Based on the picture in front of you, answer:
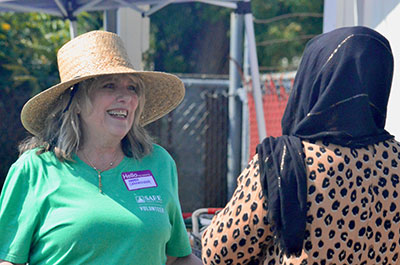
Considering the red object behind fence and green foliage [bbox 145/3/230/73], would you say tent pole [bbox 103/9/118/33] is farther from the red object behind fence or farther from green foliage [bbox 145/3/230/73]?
green foliage [bbox 145/3/230/73]

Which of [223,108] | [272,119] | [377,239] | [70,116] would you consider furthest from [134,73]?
[223,108]

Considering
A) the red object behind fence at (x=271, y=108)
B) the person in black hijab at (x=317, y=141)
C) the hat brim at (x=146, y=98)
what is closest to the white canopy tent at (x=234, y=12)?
the red object behind fence at (x=271, y=108)

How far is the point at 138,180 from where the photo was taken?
247 centimetres

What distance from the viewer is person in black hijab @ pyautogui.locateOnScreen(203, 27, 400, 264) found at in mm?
1990

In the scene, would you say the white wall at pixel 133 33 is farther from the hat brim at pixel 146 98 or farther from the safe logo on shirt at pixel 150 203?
the safe logo on shirt at pixel 150 203

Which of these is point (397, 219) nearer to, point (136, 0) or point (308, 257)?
point (308, 257)

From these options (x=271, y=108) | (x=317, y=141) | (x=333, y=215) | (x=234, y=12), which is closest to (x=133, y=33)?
(x=234, y=12)

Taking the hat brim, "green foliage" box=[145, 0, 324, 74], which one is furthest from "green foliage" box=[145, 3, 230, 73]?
the hat brim

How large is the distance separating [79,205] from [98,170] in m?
0.20

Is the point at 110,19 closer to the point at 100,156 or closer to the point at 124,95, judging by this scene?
the point at 124,95

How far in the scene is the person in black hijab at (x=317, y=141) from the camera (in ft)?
6.53

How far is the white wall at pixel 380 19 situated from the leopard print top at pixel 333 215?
1402mm

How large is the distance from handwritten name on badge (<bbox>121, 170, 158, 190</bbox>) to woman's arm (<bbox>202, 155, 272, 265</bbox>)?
40cm

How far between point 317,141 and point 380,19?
76.0 inches
